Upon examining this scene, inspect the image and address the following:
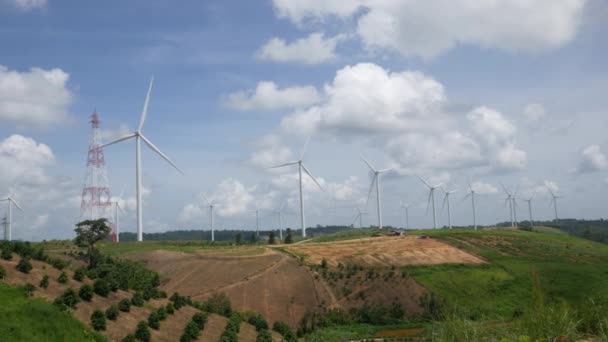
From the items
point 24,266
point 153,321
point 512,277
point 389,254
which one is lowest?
point 512,277

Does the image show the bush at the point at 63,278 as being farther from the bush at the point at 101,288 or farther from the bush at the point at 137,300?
the bush at the point at 137,300

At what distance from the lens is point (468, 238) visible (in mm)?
138250

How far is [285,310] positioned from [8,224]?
9464 cm

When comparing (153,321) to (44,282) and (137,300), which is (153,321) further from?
(44,282)

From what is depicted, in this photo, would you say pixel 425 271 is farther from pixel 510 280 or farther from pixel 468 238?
pixel 468 238

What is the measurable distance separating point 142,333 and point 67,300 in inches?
262

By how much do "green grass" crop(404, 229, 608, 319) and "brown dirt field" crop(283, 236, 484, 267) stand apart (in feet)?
13.0

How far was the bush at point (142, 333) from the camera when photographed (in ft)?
151

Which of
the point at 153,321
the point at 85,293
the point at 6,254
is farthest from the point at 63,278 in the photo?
the point at 153,321

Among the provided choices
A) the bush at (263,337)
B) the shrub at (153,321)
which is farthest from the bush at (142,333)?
the bush at (263,337)

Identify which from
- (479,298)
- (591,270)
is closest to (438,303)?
(479,298)

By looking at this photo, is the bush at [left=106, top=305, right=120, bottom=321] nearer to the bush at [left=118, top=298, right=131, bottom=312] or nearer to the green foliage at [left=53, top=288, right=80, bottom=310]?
the bush at [left=118, top=298, right=131, bottom=312]

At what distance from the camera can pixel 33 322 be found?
1507 inches

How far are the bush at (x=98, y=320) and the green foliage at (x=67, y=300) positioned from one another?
6.68ft
